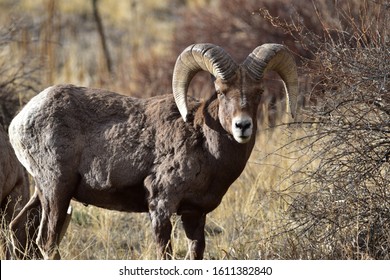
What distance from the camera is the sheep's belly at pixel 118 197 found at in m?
8.74

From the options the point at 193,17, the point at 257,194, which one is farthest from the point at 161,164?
the point at 193,17

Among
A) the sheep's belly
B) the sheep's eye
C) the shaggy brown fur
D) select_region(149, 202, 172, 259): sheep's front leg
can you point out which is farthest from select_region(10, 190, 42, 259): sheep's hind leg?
the sheep's eye

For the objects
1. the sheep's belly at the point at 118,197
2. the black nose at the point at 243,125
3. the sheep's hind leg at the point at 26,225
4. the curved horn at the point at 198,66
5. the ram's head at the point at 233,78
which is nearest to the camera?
the black nose at the point at 243,125

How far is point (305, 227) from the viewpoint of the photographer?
8.98 m

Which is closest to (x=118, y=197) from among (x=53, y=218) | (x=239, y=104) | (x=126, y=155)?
(x=126, y=155)

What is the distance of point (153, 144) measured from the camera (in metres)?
8.76

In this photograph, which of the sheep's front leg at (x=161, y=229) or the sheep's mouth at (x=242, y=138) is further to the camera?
the sheep's front leg at (x=161, y=229)

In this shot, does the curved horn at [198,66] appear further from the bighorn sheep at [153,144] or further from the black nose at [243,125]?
the black nose at [243,125]

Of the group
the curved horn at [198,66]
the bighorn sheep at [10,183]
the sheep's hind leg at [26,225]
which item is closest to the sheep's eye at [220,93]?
the curved horn at [198,66]

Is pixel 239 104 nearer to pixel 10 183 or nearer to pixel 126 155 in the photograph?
pixel 126 155

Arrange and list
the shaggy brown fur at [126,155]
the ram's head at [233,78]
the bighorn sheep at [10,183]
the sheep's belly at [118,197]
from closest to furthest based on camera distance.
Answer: the ram's head at [233,78] → the shaggy brown fur at [126,155] → the sheep's belly at [118,197] → the bighorn sheep at [10,183]

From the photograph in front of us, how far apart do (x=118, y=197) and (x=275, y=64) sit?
5.84ft

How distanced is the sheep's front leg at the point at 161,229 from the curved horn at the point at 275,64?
138 centimetres

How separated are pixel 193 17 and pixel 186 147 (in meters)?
10.0
